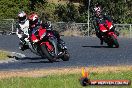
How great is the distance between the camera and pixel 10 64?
19016mm

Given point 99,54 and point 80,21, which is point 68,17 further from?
point 99,54

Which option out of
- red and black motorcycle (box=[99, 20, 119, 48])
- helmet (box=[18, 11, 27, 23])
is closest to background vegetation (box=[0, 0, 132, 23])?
red and black motorcycle (box=[99, 20, 119, 48])

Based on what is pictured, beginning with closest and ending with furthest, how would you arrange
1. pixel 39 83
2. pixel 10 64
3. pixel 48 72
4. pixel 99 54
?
pixel 39 83 → pixel 48 72 → pixel 10 64 → pixel 99 54

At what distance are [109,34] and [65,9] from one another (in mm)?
19412

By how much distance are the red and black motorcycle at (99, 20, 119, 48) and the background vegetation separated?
1499 cm

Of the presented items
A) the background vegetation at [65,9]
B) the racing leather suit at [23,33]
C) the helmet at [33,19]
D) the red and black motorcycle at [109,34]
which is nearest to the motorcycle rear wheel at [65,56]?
the helmet at [33,19]

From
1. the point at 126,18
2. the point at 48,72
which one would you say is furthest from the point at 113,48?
the point at 126,18

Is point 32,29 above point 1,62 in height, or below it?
above

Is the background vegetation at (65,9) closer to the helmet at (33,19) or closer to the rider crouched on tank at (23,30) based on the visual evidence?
the rider crouched on tank at (23,30)

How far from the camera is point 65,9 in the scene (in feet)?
147

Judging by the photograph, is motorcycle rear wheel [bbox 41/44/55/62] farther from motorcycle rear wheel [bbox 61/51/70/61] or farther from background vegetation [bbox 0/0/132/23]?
background vegetation [bbox 0/0/132/23]

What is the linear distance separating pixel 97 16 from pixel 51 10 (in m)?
20.0

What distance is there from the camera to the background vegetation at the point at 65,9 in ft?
137

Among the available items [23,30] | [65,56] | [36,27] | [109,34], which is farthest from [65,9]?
[36,27]
